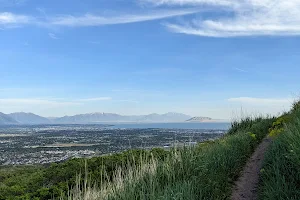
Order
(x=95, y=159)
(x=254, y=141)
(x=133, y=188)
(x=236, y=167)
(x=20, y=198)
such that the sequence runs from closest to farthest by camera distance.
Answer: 1. (x=133, y=188)
2. (x=236, y=167)
3. (x=254, y=141)
4. (x=20, y=198)
5. (x=95, y=159)

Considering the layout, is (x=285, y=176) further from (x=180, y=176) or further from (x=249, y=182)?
(x=180, y=176)

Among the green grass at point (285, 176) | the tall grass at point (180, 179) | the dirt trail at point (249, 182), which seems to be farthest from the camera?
the dirt trail at point (249, 182)

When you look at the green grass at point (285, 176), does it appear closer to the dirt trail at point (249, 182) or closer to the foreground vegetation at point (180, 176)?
the dirt trail at point (249, 182)

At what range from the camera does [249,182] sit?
7.80 meters

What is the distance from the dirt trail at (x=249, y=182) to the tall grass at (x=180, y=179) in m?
0.16

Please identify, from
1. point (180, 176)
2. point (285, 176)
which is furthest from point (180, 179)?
point (285, 176)

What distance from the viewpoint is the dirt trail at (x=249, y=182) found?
276 inches

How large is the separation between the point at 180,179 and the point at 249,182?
5.93ft

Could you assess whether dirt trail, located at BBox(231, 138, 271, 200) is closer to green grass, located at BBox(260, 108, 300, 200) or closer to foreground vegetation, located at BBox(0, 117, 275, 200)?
foreground vegetation, located at BBox(0, 117, 275, 200)

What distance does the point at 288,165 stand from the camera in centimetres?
662

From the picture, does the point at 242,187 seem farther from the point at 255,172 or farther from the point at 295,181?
A: the point at 295,181

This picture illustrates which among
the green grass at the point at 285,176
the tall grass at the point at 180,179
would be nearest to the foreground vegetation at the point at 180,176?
the tall grass at the point at 180,179

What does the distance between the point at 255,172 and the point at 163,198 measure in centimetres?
379

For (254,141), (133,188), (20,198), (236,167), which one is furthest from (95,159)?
(133,188)
